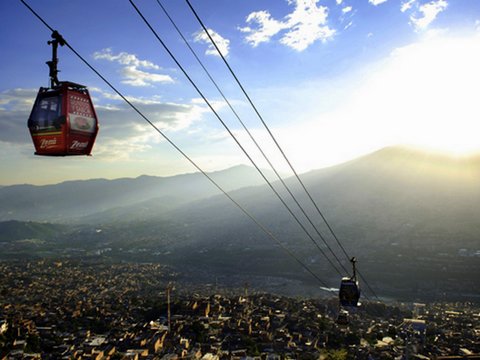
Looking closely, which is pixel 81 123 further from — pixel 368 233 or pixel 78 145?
pixel 368 233

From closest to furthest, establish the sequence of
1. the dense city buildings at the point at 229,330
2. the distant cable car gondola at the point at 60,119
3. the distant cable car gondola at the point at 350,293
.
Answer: the distant cable car gondola at the point at 60,119
the distant cable car gondola at the point at 350,293
the dense city buildings at the point at 229,330

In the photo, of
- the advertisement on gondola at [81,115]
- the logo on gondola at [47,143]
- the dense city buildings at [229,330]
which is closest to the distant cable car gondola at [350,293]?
the dense city buildings at [229,330]

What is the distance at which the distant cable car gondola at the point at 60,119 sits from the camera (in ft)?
27.5

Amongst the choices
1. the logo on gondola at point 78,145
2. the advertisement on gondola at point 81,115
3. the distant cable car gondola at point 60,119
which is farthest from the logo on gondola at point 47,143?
the advertisement on gondola at point 81,115

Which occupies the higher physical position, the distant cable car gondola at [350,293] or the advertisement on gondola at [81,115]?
the advertisement on gondola at [81,115]

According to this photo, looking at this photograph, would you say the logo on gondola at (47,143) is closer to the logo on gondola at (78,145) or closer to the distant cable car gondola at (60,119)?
the distant cable car gondola at (60,119)

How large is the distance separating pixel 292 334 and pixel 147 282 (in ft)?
196

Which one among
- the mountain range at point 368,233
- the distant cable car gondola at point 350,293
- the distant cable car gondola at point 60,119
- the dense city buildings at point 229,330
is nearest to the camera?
the distant cable car gondola at point 60,119

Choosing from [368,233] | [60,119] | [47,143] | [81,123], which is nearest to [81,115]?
[81,123]

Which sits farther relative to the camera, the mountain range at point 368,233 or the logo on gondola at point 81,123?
the mountain range at point 368,233

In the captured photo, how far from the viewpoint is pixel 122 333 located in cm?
4075

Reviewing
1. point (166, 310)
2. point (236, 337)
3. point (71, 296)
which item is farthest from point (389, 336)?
point (71, 296)

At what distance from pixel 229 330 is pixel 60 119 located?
37.1 m

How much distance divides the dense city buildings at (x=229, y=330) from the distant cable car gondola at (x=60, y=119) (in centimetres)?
1322
